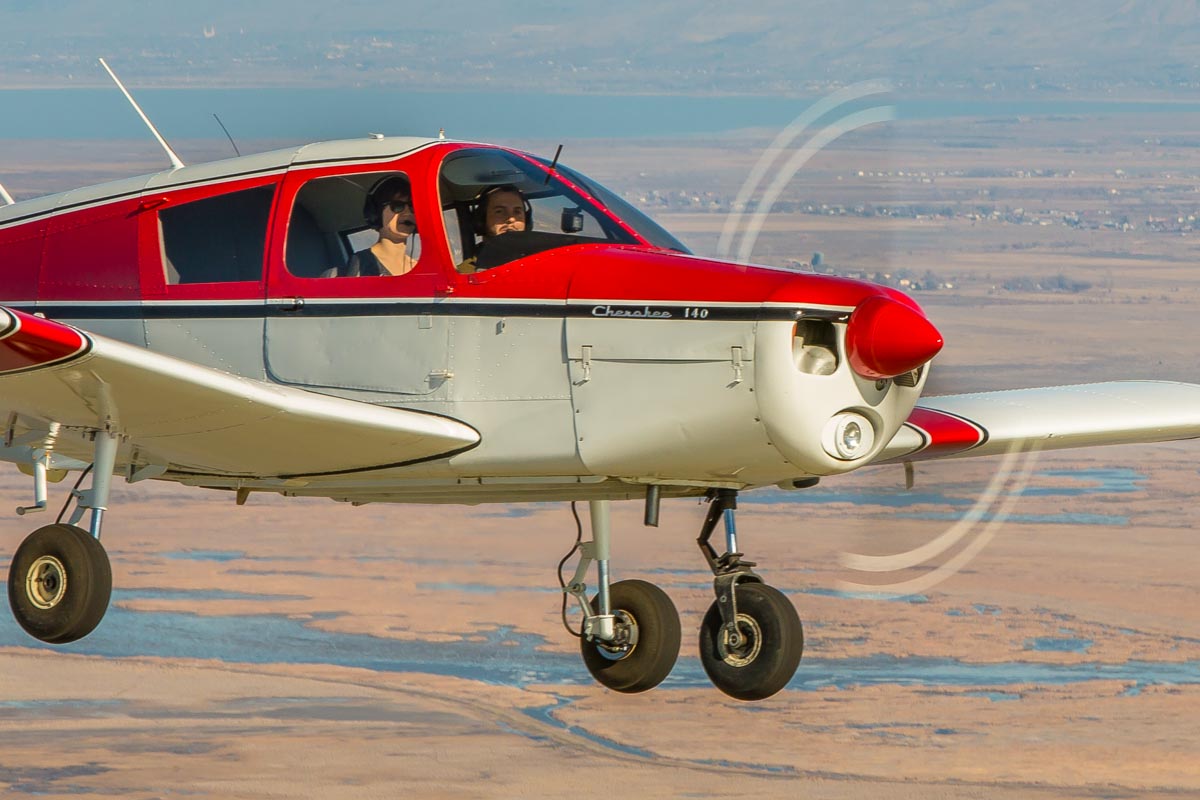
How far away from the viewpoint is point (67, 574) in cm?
1434

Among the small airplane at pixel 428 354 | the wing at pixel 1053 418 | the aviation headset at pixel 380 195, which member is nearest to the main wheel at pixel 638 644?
the small airplane at pixel 428 354

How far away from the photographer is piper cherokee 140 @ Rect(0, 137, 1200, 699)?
12766 millimetres

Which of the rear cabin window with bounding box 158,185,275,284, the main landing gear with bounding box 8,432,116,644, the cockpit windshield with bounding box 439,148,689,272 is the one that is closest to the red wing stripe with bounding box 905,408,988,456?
the cockpit windshield with bounding box 439,148,689,272

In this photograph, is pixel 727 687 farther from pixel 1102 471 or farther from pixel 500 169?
pixel 1102 471

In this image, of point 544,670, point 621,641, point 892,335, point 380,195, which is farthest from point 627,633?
point 544,670

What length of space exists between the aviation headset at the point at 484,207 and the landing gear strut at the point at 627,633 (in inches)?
119

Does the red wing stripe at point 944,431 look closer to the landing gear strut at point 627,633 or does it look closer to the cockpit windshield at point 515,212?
the landing gear strut at point 627,633

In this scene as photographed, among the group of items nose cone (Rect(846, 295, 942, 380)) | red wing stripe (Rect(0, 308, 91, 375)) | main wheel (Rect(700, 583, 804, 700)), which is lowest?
main wheel (Rect(700, 583, 804, 700))

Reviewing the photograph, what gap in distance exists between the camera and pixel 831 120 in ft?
46.6

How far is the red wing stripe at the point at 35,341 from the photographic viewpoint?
12.5 m

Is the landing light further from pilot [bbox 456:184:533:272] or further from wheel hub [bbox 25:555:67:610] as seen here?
wheel hub [bbox 25:555:67:610]

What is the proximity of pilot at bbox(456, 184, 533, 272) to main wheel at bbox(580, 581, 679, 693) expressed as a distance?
3.51 meters

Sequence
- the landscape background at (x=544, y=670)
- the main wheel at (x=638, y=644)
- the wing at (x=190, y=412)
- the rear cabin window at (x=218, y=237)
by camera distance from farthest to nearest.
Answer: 1. the landscape background at (x=544, y=670)
2. the main wheel at (x=638, y=644)
3. the rear cabin window at (x=218, y=237)
4. the wing at (x=190, y=412)

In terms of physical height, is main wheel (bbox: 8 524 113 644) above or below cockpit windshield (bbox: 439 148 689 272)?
below
